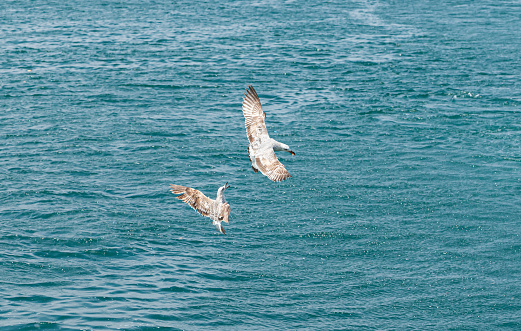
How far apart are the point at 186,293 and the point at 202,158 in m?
11.1

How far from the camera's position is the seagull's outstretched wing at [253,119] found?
18.5 meters

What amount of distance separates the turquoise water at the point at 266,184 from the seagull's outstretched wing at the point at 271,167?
888 centimetres

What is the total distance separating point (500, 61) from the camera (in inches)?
1938

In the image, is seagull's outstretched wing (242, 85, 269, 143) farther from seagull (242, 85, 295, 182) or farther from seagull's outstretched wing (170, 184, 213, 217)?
seagull's outstretched wing (170, 184, 213, 217)

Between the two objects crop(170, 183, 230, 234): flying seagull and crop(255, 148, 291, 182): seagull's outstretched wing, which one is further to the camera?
crop(170, 183, 230, 234): flying seagull

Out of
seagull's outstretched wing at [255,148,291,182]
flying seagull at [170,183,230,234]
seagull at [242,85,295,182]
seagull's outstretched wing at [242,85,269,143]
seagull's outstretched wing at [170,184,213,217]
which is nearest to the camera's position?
seagull's outstretched wing at [255,148,291,182]

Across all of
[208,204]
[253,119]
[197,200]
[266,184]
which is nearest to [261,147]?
[253,119]

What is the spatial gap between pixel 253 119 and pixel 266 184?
14930 millimetres

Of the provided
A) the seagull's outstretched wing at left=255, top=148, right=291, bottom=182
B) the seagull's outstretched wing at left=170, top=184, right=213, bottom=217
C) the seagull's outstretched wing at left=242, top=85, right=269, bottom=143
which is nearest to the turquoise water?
the seagull's outstretched wing at left=170, top=184, right=213, bottom=217

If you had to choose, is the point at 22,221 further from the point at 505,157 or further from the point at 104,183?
the point at 505,157

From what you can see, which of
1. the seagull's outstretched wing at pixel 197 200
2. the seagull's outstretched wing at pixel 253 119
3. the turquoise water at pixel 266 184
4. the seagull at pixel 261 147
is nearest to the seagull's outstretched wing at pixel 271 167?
the seagull at pixel 261 147

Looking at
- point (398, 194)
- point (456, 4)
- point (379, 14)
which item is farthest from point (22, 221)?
point (456, 4)

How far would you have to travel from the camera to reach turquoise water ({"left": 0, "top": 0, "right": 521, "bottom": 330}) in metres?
25.2

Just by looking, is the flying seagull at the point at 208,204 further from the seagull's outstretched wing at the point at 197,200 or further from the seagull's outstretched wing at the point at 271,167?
the seagull's outstretched wing at the point at 271,167
